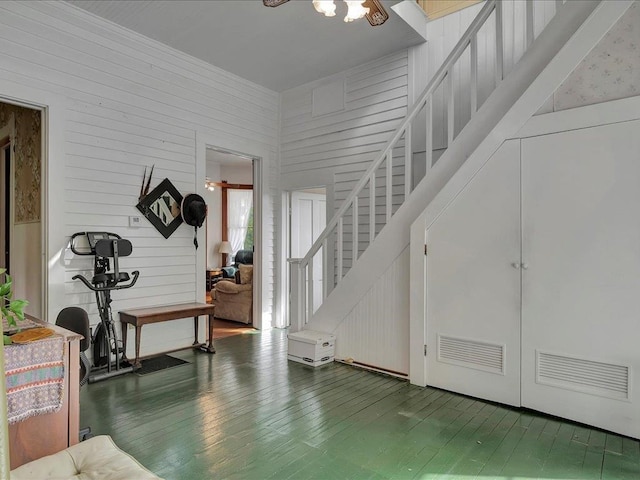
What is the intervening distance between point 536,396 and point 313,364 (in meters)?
2.10

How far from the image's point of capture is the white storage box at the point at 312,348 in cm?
420

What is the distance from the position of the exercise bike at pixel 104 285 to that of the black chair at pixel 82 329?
1.11m

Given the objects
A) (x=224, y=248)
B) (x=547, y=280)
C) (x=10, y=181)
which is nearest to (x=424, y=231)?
(x=547, y=280)

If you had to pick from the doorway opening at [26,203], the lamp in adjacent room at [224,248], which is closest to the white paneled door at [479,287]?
the doorway opening at [26,203]

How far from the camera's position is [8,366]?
182cm

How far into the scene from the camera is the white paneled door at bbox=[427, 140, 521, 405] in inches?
123

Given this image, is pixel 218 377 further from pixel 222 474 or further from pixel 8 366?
pixel 8 366

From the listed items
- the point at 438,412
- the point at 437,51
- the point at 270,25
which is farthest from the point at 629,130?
the point at 270,25

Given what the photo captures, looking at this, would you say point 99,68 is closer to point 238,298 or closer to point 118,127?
point 118,127

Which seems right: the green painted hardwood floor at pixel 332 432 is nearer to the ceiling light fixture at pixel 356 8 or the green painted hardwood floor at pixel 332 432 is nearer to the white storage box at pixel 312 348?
the white storage box at pixel 312 348

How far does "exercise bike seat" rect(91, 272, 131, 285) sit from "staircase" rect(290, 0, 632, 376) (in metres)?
1.83

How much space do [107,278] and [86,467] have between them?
2.50 m

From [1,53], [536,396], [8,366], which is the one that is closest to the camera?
[8,366]

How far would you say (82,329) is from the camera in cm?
264
